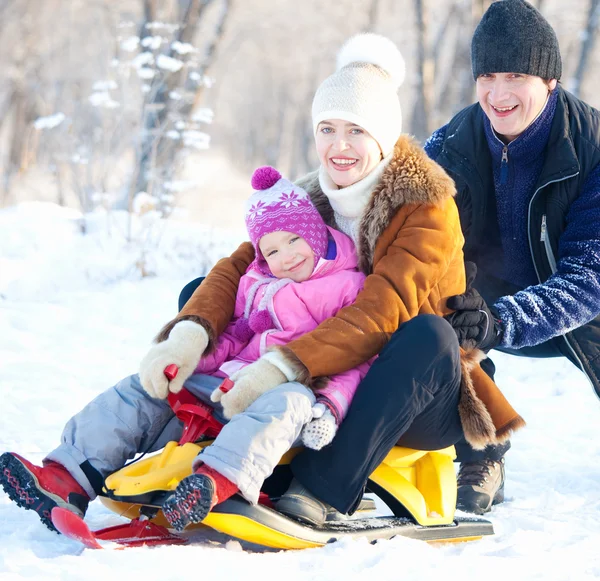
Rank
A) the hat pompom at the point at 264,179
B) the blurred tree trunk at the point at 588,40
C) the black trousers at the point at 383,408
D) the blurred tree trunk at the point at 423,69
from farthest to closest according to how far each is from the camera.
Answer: the blurred tree trunk at the point at 588,40 < the blurred tree trunk at the point at 423,69 < the hat pompom at the point at 264,179 < the black trousers at the point at 383,408

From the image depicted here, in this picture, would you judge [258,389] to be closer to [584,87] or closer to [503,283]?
[503,283]

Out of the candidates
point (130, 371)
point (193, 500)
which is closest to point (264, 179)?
point (193, 500)

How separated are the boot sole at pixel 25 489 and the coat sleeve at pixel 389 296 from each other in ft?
2.41

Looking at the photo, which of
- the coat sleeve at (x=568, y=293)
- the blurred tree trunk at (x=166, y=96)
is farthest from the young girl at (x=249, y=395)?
the blurred tree trunk at (x=166, y=96)

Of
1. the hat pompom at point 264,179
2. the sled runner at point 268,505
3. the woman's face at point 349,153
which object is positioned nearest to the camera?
the sled runner at point 268,505

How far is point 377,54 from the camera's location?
2.76 m

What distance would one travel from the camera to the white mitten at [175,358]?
2.39 m

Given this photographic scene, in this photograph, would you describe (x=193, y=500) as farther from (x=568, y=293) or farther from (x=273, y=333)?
(x=568, y=293)

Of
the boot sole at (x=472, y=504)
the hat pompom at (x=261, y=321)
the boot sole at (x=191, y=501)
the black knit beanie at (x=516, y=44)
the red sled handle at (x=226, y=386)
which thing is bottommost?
the boot sole at (x=472, y=504)

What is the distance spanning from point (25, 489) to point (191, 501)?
0.50 meters

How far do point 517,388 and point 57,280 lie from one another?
3385 mm

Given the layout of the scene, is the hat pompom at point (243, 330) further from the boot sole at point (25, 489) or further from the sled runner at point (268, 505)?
the boot sole at point (25, 489)

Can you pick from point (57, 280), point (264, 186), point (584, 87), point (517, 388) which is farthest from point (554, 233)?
point (584, 87)

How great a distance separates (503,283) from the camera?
3.37 meters
